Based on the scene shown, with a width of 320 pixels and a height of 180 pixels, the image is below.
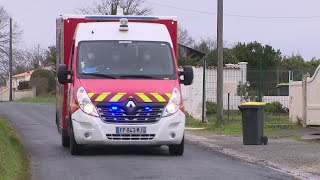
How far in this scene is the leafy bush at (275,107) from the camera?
95.5ft

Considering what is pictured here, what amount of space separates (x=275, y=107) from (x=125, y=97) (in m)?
18.0

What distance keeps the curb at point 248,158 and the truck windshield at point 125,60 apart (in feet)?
8.00

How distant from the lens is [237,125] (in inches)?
944

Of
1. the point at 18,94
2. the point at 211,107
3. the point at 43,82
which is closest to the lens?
the point at 211,107

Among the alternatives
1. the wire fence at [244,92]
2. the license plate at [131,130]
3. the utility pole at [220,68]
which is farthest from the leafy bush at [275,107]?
the license plate at [131,130]

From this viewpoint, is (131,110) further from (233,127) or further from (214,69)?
(214,69)

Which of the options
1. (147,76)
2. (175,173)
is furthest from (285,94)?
(175,173)

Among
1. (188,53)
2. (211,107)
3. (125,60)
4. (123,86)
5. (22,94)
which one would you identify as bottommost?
(22,94)

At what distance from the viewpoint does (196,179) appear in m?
10.3

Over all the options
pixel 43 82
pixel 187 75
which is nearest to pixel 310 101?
pixel 187 75

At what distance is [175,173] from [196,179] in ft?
2.32

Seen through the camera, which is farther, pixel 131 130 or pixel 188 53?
pixel 188 53

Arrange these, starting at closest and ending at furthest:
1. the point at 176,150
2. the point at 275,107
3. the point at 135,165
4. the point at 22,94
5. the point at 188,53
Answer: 1. the point at 135,165
2. the point at 176,150
3. the point at 275,107
4. the point at 188,53
5. the point at 22,94

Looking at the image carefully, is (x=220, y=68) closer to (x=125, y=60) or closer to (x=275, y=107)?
(x=275, y=107)
